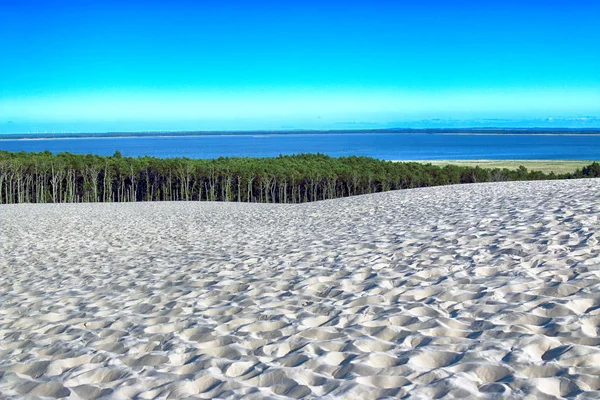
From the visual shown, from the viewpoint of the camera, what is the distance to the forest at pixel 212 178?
70.1m

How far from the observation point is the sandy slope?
194 inches

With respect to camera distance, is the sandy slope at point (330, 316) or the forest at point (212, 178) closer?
the sandy slope at point (330, 316)

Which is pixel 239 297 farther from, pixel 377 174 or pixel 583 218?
pixel 377 174

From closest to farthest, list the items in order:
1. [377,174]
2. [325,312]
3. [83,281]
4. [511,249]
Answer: [325,312], [511,249], [83,281], [377,174]

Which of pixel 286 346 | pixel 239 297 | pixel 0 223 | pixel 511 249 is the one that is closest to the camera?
pixel 286 346

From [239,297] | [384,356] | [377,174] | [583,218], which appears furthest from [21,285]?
[377,174]

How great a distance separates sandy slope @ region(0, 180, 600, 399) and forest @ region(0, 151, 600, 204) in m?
57.6

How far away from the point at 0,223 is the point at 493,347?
2528 centimetres

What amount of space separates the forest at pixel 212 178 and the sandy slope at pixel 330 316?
189 ft

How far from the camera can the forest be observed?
230ft

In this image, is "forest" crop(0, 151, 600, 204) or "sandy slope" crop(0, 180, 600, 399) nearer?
"sandy slope" crop(0, 180, 600, 399)

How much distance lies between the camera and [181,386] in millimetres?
4980

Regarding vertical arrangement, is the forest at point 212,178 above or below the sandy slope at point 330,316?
below

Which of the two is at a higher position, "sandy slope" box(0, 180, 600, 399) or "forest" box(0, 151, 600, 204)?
"sandy slope" box(0, 180, 600, 399)
